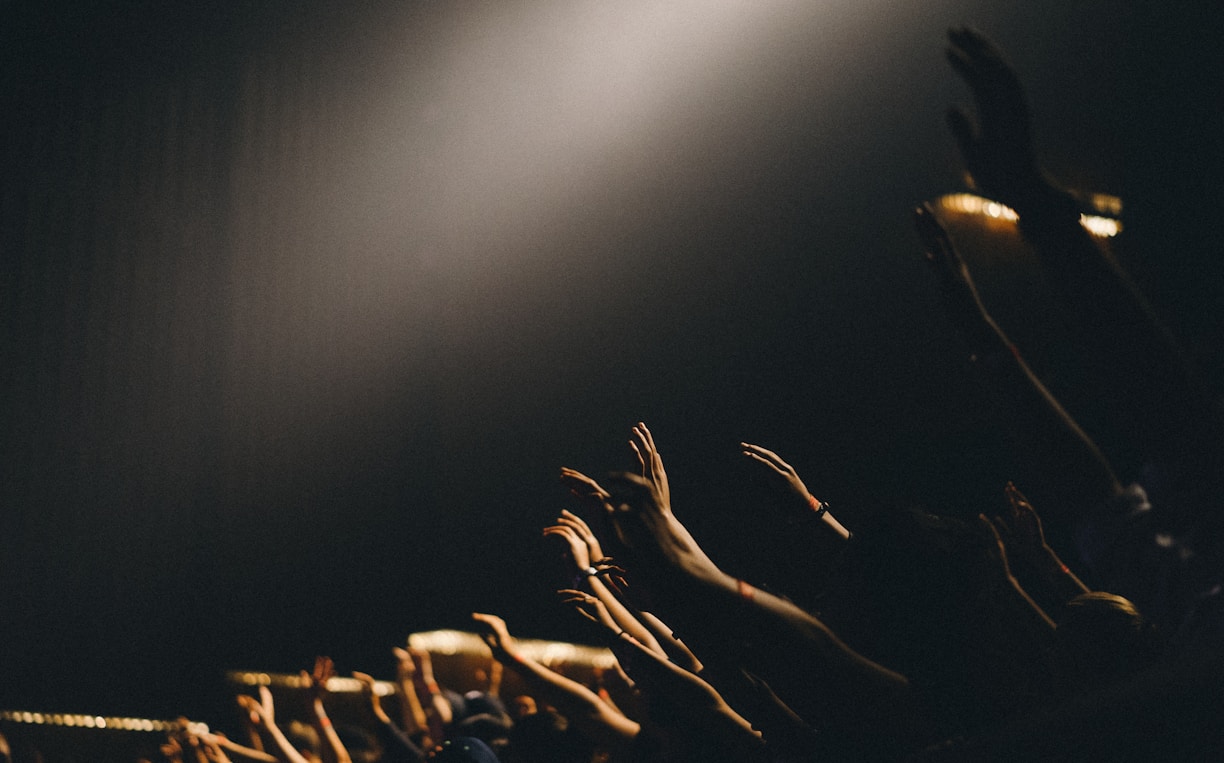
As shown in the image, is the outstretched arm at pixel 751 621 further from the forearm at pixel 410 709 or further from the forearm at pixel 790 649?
the forearm at pixel 410 709

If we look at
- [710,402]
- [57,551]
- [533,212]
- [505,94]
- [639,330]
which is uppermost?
[505,94]

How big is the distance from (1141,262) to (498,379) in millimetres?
2937

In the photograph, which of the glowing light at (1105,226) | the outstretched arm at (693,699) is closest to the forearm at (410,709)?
the outstretched arm at (693,699)

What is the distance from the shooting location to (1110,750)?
87cm

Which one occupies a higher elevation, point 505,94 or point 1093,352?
point 505,94

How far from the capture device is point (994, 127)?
3.40 feet

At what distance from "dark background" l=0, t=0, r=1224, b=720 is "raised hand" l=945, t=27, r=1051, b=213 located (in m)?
1.66

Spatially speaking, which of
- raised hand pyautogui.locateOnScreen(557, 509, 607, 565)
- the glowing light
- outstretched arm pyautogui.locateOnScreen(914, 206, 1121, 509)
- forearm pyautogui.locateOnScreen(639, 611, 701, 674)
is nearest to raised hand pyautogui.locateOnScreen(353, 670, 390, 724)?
raised hand pyautogui.locateOnScreen(557, 509, 607, 565)

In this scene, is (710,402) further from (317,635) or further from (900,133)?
(317,635)

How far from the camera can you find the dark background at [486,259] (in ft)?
10.3

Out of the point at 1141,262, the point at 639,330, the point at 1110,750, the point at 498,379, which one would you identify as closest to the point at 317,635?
the point at 498,379

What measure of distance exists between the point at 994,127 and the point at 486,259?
325cm

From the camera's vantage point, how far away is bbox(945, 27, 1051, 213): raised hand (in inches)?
40.0

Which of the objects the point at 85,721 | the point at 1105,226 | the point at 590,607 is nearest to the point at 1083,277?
the point at 590,607
